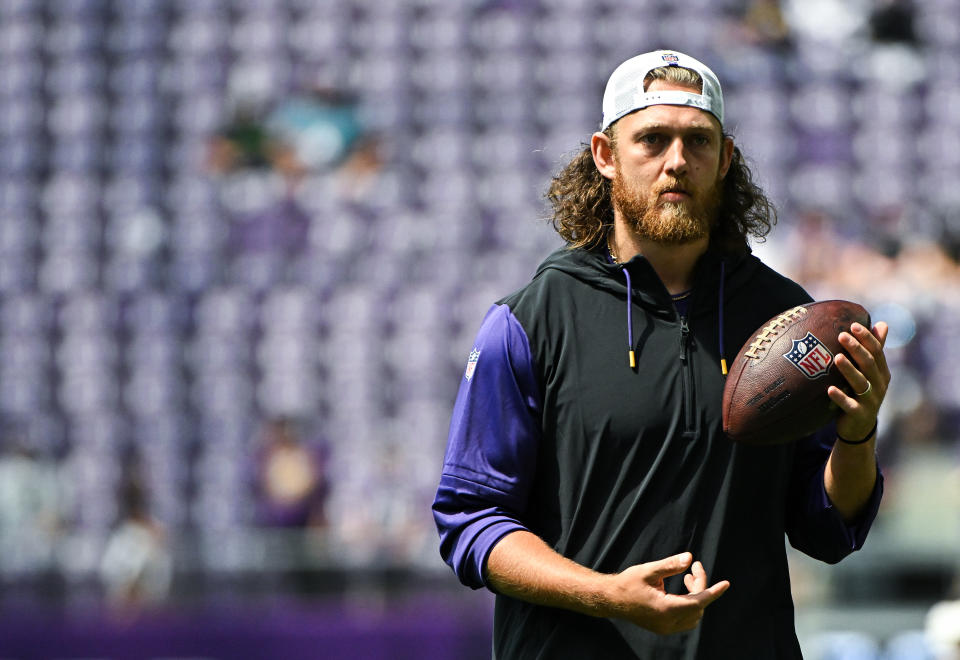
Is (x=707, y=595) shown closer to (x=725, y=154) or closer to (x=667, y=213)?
(x=667, y=213)

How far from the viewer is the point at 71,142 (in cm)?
1316

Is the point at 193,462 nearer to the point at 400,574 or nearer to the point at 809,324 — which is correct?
the point at 400,574

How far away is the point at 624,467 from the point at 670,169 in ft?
1.85

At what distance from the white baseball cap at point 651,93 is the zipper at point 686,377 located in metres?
0.41

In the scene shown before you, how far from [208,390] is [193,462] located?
0.73m

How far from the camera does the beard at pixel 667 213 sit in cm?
263

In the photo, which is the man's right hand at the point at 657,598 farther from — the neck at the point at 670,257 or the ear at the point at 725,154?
the ear at the point at 725,154

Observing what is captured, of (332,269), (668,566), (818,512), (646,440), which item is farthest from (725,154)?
(332,269)

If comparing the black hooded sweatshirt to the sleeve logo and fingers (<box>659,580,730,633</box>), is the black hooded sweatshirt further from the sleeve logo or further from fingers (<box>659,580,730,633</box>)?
fingers (<box>659,580,730,633</box>)

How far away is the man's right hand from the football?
12.0 inches

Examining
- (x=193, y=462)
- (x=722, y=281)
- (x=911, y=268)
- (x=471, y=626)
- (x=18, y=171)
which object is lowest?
(x=471, y=626)

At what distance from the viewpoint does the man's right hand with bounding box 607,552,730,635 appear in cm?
231

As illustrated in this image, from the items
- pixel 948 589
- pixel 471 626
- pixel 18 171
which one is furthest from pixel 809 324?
pixel 18 171

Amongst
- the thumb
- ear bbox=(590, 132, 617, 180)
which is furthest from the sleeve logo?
the thumb
